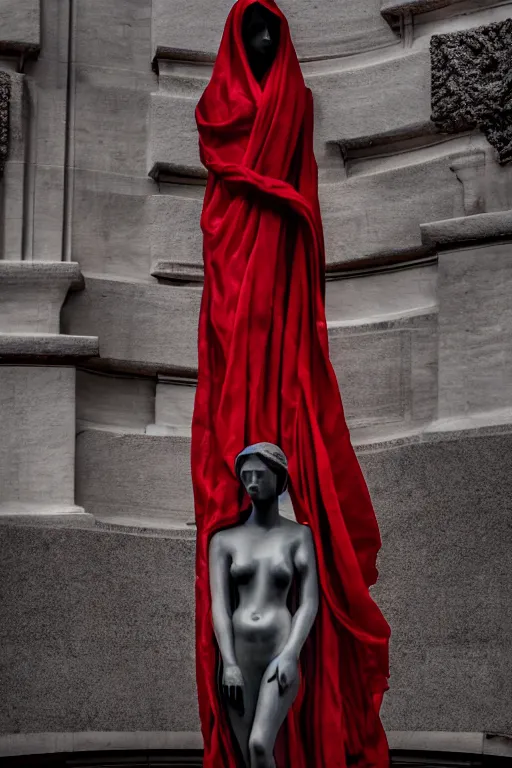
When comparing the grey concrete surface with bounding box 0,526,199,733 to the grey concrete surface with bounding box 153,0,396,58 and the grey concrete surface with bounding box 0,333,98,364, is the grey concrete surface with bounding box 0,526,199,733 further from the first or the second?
Result: the grey concrete surface with bounding box 153,0,396,58

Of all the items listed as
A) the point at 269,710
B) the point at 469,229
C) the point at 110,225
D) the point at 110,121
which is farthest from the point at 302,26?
the point at 269,710

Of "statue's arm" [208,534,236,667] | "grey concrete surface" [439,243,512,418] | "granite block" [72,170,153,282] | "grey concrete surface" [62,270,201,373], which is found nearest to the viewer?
"statue's arm" [208,534,236,667]

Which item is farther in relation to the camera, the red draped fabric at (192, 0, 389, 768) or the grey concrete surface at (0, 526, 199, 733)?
the grey concrete surface at (0, 526, 199, 733)

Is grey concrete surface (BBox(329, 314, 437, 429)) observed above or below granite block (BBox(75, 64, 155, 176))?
below

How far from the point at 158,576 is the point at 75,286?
4.82ft

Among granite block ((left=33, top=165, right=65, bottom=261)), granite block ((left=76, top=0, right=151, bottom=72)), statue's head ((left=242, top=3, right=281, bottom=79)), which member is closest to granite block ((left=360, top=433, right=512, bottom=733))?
statue's head ((left=242, top=3, right=281, bottom=79))

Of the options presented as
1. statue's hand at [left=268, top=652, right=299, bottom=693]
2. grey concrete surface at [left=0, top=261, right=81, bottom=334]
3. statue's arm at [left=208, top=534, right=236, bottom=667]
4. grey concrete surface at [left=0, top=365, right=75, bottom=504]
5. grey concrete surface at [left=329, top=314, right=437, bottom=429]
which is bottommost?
statue's hand at [left=268, top=652, right=299, bottom=693]

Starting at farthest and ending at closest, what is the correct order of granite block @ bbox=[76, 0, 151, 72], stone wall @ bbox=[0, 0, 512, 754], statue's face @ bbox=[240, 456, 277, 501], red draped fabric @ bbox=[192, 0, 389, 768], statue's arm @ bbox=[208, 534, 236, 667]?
granite block @ bbox=[76, 0, 151, 72]
stone wall @ bbox=[0, 0, 512, 754]
red draped fabric @ bbox=[192, 0, 389, 768]
statue's face @ bbox=[240, 456, 277, 501]
statue's arm @ bbox=[208, 534, 236, 667]

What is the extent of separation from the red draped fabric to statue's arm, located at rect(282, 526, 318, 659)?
0.18 meters

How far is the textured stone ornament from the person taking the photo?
32.7 feet

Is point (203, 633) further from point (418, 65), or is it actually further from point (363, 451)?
point (418, 65)

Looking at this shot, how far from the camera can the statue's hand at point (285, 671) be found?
8109 mm

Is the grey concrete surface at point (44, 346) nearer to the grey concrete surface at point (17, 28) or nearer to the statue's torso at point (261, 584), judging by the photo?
the grey concrete surface at point (17, 28)

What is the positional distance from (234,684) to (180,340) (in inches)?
98.3
